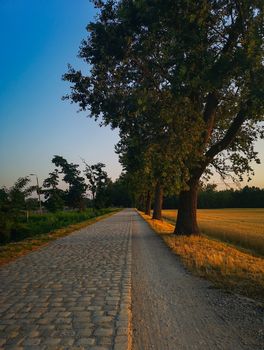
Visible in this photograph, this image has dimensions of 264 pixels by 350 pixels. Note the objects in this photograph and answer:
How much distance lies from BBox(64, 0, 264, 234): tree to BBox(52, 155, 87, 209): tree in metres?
72.3

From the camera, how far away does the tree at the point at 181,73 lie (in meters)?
11.0

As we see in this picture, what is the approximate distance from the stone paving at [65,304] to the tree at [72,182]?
258 feet

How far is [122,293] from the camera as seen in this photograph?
283 inches

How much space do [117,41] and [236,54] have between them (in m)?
5.51

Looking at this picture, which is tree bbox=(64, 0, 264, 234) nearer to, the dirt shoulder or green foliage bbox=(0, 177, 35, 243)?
the dirt shoulder

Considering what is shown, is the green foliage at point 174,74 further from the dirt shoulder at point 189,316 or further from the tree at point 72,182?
the tree at point 72,182

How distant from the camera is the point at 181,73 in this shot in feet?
36.3

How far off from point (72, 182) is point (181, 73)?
266 feet

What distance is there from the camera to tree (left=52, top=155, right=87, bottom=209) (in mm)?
89562

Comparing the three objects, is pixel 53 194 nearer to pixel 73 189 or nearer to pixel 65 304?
pixel 73 189

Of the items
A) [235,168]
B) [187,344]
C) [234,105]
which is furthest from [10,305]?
[235,168]

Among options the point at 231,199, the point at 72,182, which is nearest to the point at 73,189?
the point at 72,182

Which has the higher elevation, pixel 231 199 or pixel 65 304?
pixel 231 199

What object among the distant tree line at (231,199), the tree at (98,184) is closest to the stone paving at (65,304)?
the tree at (98,184)
